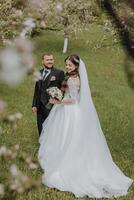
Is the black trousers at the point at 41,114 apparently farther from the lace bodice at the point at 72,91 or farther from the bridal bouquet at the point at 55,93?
the lace bodice at the point at 72,91

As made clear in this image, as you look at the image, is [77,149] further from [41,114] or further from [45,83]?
[41,114]

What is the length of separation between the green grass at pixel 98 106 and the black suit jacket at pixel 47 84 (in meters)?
1.15

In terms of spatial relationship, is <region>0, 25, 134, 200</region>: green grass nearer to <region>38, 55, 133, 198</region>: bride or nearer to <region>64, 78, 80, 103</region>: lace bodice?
<region>38, 55, 133, 198</region>: bride

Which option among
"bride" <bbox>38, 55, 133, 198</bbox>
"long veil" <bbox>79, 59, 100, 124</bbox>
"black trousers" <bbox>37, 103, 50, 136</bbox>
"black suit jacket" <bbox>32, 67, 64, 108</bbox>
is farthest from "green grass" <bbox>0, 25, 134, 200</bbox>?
"black suit jacket" <bbox>32, 67, 64, 108</bbox>

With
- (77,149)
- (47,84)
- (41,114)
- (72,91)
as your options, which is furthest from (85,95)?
(41,114)

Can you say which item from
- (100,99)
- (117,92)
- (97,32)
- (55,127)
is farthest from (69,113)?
(97,32)

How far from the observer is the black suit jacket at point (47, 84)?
482 inches

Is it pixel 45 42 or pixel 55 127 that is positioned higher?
pixel 55 127

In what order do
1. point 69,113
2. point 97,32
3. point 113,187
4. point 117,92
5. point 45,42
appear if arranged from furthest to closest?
point 97,32
point 45,42
point 117,92
point 69,113
point 113,187

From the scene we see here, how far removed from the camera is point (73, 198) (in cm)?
987

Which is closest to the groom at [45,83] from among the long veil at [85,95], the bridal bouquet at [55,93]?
the bridal bouquet at [55,93]

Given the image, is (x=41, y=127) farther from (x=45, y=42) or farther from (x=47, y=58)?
(x=45, y=42)

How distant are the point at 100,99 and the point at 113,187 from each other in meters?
15.8

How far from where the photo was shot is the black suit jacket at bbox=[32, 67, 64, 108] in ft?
40.2
